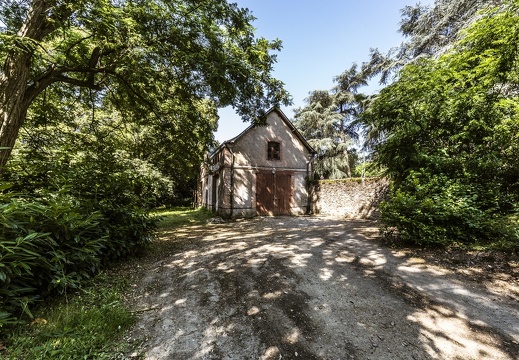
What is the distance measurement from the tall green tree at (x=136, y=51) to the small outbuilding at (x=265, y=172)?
7.34 metres

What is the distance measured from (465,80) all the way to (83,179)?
11.7 meters

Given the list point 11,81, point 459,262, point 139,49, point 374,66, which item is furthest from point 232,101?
point 374,66

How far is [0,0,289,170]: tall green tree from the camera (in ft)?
15.4

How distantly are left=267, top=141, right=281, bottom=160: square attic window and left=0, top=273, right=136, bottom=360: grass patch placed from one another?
1316 cm

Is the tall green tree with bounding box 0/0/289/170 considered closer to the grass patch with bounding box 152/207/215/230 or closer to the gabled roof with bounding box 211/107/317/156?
the grass patch with bounding box 152/207/215/230

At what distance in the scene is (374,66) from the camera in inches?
727

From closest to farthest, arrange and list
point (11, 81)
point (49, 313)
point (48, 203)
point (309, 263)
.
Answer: point (49, 313) → point (48, 203) → point (11, 81) → point (309, 263)

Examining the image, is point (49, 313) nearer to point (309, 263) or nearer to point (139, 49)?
point (309, 263)

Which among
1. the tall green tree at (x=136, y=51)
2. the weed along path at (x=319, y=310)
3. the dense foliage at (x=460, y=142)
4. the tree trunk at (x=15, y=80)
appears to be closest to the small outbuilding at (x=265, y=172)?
the tall green tree at (x=136, y=51)

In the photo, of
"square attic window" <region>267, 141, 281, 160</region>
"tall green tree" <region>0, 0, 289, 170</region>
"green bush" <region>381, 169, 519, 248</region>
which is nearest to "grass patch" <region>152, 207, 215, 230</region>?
"tall green tree" <region>0, 0, 289, 170</region>

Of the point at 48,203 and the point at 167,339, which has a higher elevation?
the point at 48,203

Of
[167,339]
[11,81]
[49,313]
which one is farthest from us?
[11,81]

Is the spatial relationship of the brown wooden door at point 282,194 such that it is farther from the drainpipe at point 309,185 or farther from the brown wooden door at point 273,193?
the drainpipe at point 309,185

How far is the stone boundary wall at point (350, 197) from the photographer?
12570mm
